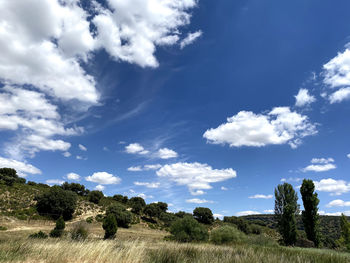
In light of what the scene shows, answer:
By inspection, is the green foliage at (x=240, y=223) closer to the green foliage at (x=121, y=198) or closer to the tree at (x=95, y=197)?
the green foliage at (x=121, y=198)

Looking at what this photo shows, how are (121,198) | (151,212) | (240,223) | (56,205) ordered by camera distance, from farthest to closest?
1. (121,198)
2. (240,223)
3. (151,212)
4. (56,205)

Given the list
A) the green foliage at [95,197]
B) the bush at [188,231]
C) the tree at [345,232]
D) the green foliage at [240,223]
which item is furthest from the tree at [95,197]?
the tree at [345,232]

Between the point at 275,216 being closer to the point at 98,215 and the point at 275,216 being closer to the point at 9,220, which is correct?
the point at 98,215

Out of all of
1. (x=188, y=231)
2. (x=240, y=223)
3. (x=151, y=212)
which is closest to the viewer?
(x=188, y=231)

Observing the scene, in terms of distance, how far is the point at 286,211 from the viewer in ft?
118

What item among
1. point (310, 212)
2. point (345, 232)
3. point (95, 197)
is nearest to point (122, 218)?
point (95, 197)

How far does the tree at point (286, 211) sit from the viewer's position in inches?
1346

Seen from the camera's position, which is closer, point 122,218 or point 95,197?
point 122,218

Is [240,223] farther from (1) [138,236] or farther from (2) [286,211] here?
(1) [138,236]

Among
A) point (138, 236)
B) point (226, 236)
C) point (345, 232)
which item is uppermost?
point (345, 232)

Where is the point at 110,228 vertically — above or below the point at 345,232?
below

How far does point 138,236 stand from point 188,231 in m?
8.36

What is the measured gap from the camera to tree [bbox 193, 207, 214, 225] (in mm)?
75812

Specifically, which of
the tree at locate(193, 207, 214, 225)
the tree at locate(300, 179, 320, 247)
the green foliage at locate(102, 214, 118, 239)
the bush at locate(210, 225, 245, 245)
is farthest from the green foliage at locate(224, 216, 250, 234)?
the green foliage at locate(102, 214, 118, 239)
